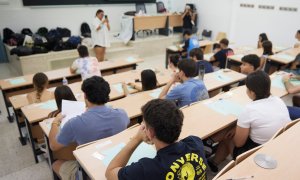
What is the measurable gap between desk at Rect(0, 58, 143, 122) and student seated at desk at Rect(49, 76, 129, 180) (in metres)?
2.10

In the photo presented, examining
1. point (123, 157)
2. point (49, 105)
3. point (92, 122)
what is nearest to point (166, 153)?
point (123, 157)

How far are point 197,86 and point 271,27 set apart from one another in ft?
18.7

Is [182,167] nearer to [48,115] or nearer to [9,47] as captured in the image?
[48,115]

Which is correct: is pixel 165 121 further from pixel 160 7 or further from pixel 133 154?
pixel 160 7

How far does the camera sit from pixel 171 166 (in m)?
1.19

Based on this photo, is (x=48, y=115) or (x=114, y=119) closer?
(x=114, y=119)

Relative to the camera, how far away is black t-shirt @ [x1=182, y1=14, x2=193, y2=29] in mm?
8555

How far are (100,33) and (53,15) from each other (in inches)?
85.9

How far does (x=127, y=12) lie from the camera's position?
26.9ft

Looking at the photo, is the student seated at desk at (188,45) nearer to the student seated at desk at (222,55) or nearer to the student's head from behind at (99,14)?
the student seated at desk at (222,55)

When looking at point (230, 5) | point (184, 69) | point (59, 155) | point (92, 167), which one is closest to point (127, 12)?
point (230, 5)

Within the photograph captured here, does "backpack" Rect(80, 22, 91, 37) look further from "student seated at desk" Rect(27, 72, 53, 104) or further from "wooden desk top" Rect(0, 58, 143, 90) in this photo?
"student seated at desk" Rect(27, 72, 53, 104)

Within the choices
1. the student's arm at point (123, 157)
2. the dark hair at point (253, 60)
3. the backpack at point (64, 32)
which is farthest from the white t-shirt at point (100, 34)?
the student's arm at point (123, 157)

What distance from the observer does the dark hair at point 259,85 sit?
2.02m
